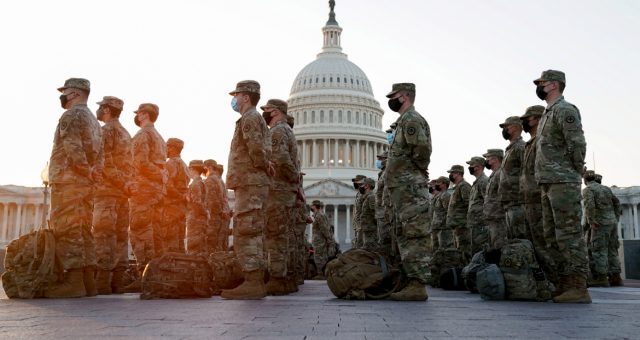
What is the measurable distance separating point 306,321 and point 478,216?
318 inches

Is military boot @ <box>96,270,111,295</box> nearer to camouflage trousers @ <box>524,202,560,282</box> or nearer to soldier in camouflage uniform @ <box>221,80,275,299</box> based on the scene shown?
soldier in camouflage uniform @ <box>221,80,275,299</box>

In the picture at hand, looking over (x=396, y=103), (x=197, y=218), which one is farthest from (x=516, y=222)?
(x=197, y=218)

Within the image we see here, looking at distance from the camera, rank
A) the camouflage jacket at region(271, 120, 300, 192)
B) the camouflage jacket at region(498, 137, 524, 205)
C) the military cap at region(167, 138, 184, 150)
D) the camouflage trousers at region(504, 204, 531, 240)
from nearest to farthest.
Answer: the camouflage trousers at region(504, 204, 531, 240) < the camouflage jacket at region(271, 120, 300, 192) < the camouflage jacket at region(498, 137, 524, 205) < the military cap at region(167, 138, 184, 150)


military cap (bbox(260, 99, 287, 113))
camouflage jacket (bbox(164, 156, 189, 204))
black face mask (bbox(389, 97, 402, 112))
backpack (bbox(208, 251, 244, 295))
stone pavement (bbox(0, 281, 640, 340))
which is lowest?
stone pavement (bbox(0, 281, 640, 340))

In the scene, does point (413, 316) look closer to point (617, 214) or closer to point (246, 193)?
point (246, 193)

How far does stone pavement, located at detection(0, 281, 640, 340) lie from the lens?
4.08 meters

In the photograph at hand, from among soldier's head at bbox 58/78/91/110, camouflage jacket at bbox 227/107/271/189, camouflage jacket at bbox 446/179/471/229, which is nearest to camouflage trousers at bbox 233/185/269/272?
camouflage jacket at bbox 227/107/271/189

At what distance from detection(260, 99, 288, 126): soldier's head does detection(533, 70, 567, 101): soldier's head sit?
400 centimetres

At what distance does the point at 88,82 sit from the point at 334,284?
14.8 feet

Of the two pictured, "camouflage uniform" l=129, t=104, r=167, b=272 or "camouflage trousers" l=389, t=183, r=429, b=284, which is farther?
"camouflage uniform" l=129, t=104, r=167, b=272

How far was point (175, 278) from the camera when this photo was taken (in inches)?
305

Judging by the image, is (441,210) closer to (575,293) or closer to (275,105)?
(275,105)

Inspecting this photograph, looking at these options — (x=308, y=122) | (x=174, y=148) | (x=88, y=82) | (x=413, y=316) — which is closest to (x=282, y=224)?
(x=88, y=82)

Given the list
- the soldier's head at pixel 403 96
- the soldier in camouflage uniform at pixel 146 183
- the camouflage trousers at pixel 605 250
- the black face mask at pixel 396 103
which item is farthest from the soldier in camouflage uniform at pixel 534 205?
the soldier in camouflage uniform at pixel 146 183
